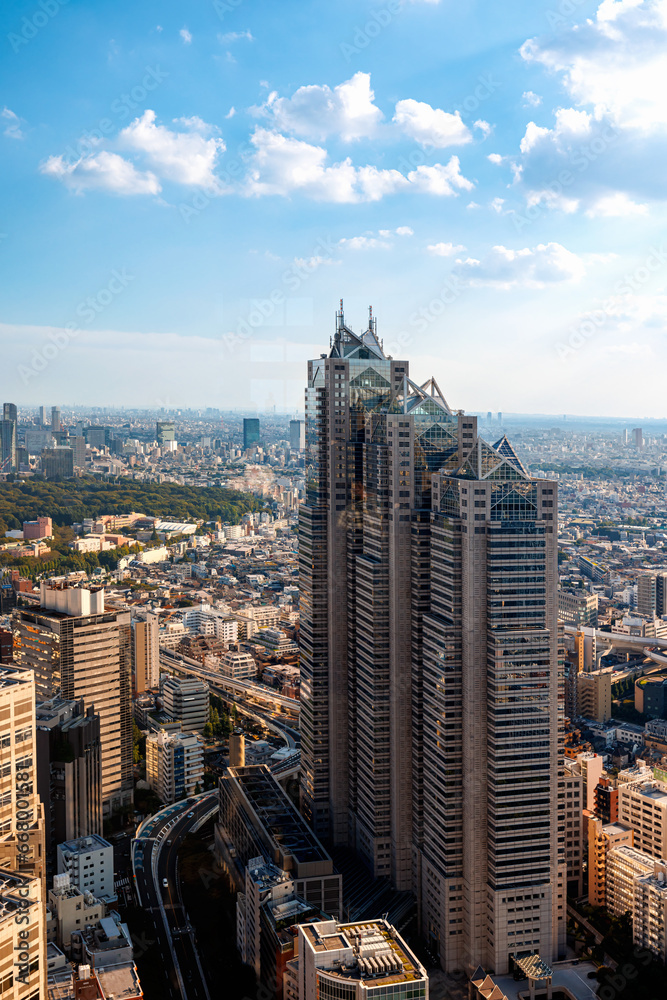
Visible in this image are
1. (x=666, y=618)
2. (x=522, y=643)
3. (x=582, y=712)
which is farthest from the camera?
(x=666, y=618)

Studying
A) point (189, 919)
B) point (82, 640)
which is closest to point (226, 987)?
point (189, 919)

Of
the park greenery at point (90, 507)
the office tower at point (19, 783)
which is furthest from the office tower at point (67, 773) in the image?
the park greenery at point (90, 507)

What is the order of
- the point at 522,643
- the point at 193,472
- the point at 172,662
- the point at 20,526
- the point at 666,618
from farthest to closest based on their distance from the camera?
the point at 193,472, the point at 20,526, the point at 666,618, the point at 172,662, the point at 522,643

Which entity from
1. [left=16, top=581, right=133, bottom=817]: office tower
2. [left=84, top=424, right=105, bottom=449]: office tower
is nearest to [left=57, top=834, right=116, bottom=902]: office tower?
[left=16, top=581, right=133, bottom=817]: office tower

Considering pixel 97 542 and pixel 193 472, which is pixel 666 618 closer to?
pixel 97 542

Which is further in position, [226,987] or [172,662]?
[172,662]

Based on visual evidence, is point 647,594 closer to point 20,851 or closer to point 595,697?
point 595,697

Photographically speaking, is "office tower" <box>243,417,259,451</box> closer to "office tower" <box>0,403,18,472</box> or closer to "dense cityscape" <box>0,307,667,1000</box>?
"office tower" <box>0,403,18,472</box>
